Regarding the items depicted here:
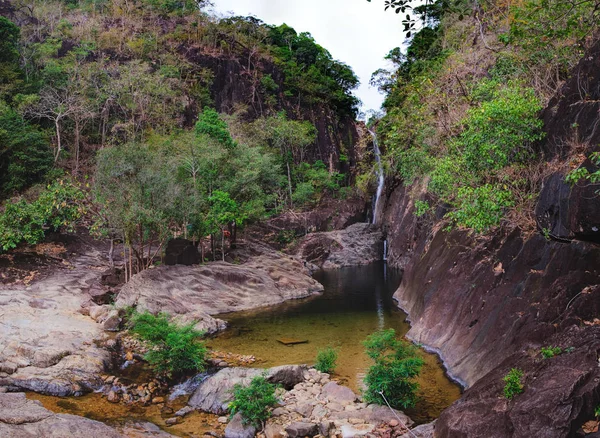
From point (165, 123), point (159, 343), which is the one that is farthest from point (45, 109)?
point (159, 343)

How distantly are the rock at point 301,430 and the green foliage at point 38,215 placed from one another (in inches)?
755

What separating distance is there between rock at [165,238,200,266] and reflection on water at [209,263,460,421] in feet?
18.0

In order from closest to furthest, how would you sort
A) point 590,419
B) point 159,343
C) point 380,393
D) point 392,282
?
point 590,419, point 380,393, point 159,343, point 392,282

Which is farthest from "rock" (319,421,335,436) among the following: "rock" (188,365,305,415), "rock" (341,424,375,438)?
"rock" (188,365,305,415)

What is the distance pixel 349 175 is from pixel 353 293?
3133 centimetres

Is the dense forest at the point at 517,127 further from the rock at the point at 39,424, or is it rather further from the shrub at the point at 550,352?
the rock at the point at 39,424

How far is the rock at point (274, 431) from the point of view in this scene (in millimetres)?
8203

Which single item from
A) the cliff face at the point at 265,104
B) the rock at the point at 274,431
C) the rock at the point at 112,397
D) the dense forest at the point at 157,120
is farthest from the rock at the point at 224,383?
the cliff face at the point at 265,104

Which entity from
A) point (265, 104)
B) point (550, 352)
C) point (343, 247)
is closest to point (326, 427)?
point (550, 352)

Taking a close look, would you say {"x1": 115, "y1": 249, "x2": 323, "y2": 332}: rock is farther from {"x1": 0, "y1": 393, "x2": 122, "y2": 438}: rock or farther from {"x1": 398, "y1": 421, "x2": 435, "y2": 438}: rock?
{"x1": 398, "y1": 421, "x2": 435, "y2": 438}: rock

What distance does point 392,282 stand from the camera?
27906 millimetres

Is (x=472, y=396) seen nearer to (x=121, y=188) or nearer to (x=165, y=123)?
(x=121, y=188)

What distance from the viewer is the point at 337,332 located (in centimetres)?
1609

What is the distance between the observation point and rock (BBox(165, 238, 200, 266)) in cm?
2323
